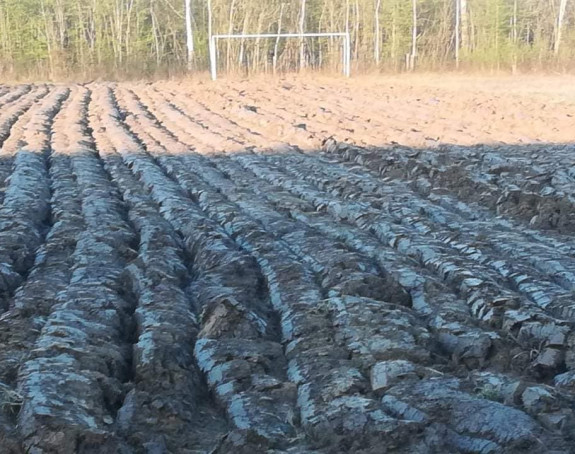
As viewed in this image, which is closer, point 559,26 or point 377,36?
point 559,26

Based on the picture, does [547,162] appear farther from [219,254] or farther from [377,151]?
[219,254]

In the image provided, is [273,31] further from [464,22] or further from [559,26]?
[559,26]

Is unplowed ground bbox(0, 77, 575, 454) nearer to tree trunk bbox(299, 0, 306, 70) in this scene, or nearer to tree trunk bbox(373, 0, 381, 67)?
tree trunk bbox(299, 0, 306, 70)

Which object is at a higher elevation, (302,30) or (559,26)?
(559,26)

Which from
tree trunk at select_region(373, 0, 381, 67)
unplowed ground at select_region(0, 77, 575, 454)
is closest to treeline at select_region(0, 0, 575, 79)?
tree trunk at select_region(373, 0, 381, 67)

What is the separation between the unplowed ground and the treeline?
18.3 metres

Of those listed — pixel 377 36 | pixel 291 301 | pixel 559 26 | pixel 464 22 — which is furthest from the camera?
pixel 464 22

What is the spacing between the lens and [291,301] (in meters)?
4.05

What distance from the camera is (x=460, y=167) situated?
293 inches

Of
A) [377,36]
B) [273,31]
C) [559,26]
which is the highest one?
[559,26]

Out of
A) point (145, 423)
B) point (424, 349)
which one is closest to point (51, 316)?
point (145, 423)

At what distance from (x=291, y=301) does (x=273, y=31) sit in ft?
99.0

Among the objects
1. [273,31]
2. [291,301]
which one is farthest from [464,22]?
[291,301]

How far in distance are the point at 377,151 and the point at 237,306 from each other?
5.18 m
